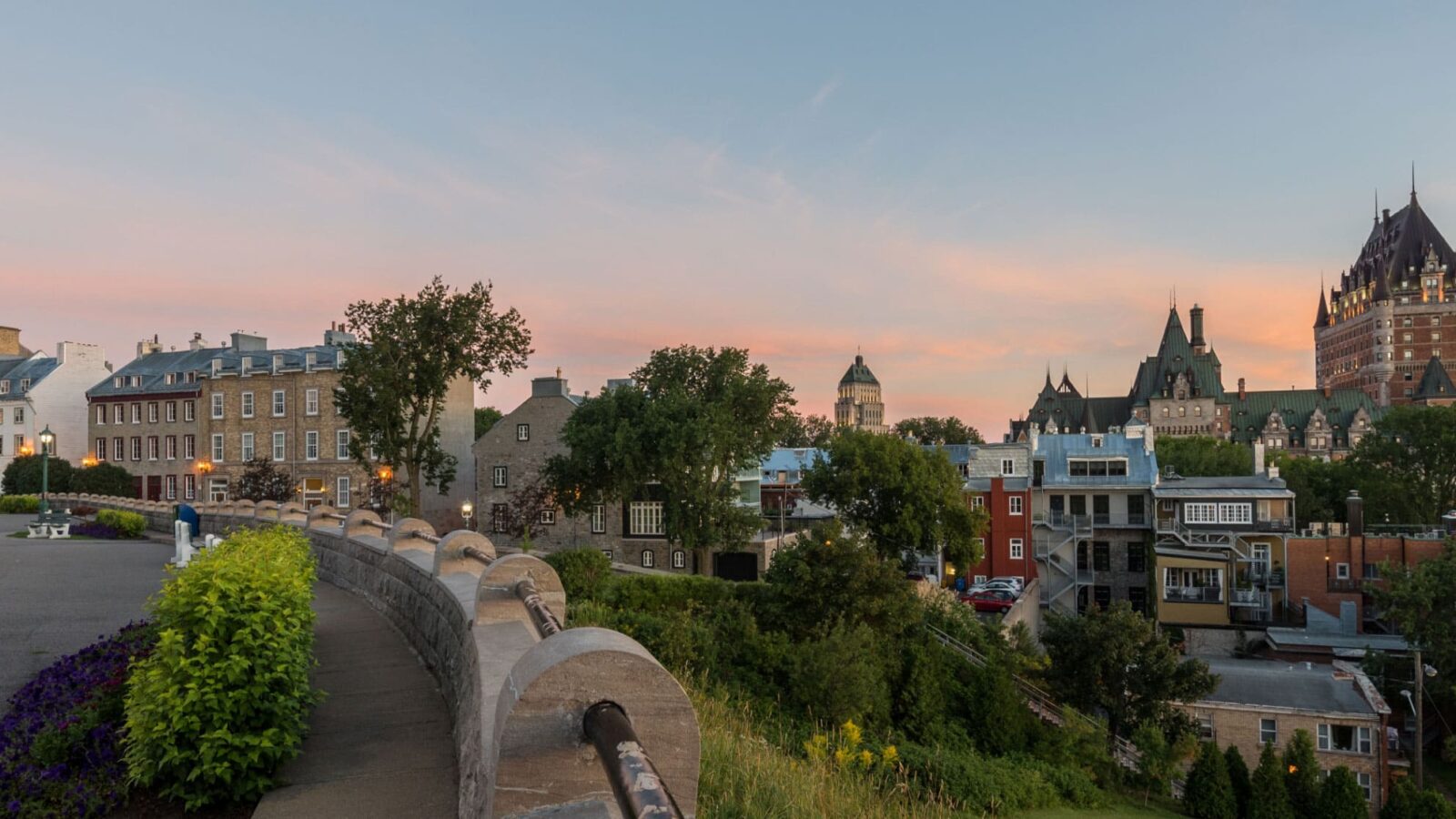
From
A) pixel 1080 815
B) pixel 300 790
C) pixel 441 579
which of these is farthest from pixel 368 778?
pixel 1080 815

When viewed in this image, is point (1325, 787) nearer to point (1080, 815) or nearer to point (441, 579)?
point (1080, 815)

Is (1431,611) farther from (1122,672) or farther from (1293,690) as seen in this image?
(1122,672)

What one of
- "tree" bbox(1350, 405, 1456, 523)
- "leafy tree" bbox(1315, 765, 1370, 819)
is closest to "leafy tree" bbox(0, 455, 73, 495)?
"leafy tree" bbox(1315, 765, 1370, 819)

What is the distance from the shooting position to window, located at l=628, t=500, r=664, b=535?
1863 inches

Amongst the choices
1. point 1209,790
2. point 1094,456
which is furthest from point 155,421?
point 1209,790

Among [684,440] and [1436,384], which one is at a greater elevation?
→ [1436,384]

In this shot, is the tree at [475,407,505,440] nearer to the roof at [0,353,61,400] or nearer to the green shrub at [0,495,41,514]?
the roof at [0,353,61,400]

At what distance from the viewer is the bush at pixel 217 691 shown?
6.15 meters

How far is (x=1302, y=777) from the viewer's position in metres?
28.3

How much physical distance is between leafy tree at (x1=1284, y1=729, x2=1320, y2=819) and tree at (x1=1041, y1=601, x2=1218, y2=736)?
10.2ft

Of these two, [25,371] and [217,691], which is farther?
[25,371]

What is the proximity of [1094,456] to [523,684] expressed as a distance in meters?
59.3

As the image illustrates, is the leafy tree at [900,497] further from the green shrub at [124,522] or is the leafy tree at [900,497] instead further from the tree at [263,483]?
the tree at [263,483]

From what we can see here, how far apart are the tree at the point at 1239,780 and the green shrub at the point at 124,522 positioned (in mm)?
34825
